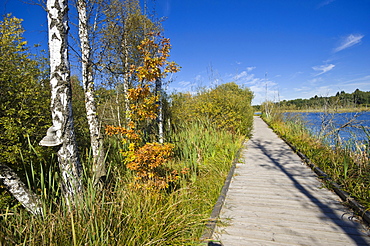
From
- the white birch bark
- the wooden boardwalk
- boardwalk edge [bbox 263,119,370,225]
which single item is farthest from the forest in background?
boardwalk edge [bbox 263,119,370,225]

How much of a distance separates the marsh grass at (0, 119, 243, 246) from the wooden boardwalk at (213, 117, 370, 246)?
400 millimetres

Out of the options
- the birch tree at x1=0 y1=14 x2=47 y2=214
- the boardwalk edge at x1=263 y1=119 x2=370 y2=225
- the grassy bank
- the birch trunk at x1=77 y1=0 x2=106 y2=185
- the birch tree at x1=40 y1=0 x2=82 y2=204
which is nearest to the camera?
the birch tree at x1=40 y1=0 x2=82 y2=204

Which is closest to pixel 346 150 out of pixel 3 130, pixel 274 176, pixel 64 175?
pixel 274 176

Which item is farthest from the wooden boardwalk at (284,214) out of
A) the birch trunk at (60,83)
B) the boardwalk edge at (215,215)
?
the birch trunk at (60,83)

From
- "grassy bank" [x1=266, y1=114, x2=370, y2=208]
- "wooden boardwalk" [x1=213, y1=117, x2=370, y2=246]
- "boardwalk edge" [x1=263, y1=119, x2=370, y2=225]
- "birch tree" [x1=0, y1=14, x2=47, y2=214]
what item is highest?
"birch tree" [x1=0, y1=14, x2=47, y2=214]

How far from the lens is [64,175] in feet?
7.05

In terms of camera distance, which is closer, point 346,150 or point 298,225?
point 298,225

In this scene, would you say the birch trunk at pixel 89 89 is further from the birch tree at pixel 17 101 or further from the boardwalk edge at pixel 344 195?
the boardwalk edge at pixel 344 195

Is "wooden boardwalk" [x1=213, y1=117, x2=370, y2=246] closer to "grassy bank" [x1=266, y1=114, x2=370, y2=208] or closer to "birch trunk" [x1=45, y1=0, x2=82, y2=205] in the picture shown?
"grassy bank" [x1=266, y1=114, x2=370, y2=208]

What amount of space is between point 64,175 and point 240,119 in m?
7.99

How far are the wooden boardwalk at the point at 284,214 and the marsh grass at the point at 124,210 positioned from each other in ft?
1.31

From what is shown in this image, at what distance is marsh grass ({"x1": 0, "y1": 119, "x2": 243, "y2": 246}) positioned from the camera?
61.4 inches

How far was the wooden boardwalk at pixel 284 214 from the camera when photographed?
217cm

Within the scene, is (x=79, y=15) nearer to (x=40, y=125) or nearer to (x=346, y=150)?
(x=40, y=125)
